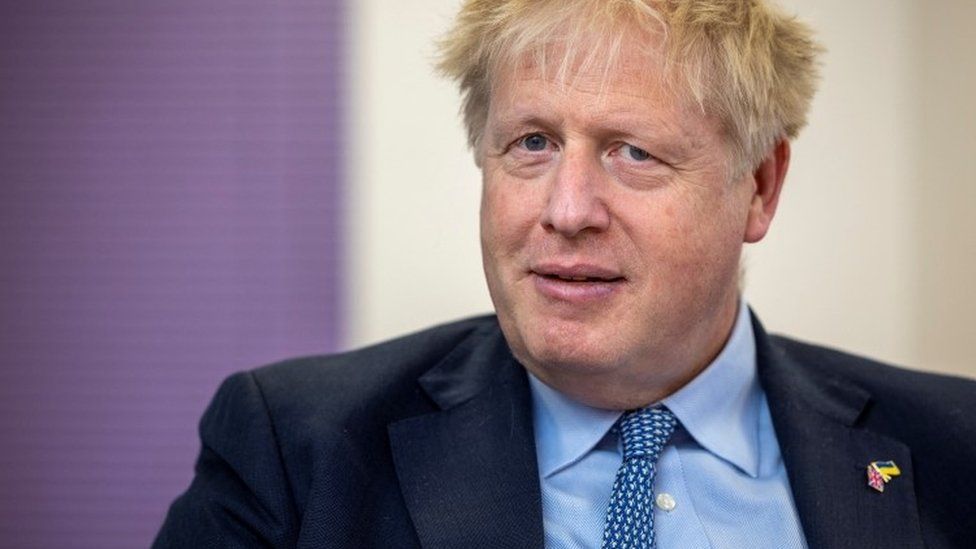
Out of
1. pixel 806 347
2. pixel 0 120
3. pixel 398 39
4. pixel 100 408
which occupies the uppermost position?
pixel 398 39

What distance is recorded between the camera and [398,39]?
3648 millimetres

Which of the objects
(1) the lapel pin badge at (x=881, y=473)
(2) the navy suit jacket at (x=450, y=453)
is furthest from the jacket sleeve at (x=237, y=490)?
(1) the lapel pin badge at (x=881, y=473)

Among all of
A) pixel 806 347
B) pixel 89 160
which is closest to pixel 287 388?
pixel 806 347

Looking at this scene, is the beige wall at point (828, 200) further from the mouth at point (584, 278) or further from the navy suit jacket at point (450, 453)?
the mouth at point (584, 278)

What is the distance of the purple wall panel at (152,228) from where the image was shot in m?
3.66

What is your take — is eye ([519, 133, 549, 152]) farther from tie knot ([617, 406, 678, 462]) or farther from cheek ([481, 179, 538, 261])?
tie knot ([617, 406, 678, 462])

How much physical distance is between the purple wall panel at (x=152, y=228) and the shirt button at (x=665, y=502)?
1.76 meters

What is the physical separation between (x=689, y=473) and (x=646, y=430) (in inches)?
4.1

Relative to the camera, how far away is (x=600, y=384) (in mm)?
2080

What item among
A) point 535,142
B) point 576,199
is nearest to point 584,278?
point 576,199

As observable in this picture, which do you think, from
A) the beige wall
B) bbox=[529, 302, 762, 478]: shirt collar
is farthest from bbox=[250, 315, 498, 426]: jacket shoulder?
the beige wall

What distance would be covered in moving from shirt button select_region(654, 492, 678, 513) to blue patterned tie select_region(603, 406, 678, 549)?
0.10 feet

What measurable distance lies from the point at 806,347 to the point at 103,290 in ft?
6.78

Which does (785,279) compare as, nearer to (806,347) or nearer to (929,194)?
(929,194)
